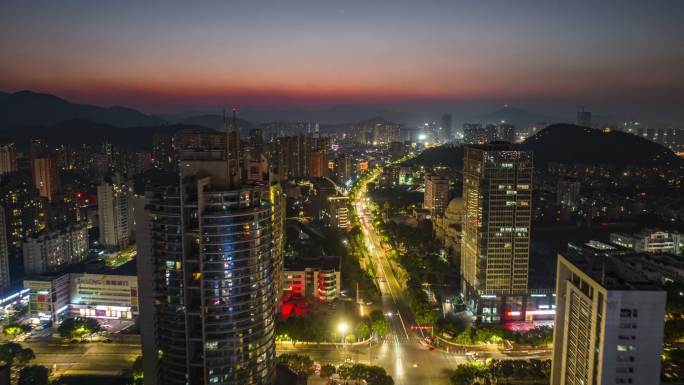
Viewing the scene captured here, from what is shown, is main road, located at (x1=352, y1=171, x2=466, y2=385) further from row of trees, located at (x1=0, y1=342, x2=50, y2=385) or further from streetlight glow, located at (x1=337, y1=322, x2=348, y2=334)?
row of trees, located at (x1=0, y1=342, x2=50, y2=385)

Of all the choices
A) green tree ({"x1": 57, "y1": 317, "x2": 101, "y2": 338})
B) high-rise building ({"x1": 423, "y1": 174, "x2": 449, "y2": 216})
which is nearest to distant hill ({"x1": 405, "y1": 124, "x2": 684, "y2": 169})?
high-rise building ({"x1": 423, "y1": 174, "x2": 449, "y2": 216})

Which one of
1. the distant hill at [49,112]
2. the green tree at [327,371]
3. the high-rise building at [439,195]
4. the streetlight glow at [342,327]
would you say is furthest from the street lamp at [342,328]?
the distant hill at [49,112]

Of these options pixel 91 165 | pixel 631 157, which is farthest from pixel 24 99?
pixel 631 157

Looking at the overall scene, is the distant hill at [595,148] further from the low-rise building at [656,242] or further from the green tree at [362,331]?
the green tree at [362,331]

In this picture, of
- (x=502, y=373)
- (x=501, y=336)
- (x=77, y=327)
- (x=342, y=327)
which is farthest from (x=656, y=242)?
(x=77, y=327)

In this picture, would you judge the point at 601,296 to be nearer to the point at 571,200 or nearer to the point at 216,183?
the point at 216,183
